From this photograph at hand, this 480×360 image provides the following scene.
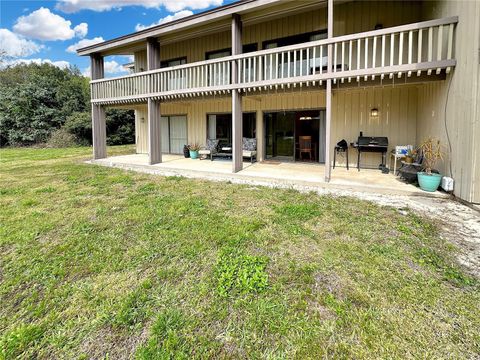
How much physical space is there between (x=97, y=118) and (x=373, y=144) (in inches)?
432

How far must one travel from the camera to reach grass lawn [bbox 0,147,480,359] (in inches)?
79.5

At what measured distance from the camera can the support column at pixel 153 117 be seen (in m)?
9.93

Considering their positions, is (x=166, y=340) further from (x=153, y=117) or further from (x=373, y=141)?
(x=153, y=117)

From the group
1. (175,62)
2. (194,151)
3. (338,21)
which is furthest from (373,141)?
(175,62)

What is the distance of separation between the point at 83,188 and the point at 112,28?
1377 inches

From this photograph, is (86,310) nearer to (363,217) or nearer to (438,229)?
(363,217)

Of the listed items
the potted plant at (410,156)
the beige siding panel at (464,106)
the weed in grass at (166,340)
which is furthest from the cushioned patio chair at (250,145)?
the weed in grass at (166,340)

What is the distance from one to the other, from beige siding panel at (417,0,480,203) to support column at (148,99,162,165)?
8668 mm

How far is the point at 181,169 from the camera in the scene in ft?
28.9

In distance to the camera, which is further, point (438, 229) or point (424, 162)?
point (424, 162)

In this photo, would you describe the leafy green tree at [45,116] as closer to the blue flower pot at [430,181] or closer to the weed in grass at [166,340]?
the blue flower pot at [430,181]

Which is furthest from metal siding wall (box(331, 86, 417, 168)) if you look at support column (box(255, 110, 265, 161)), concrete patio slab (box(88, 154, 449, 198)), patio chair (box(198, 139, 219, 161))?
patio chair (box(198, 139, 219, 161))

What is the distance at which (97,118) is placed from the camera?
1170 centimetres

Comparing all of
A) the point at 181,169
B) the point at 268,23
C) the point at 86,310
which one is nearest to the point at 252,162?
the point at 181,169
